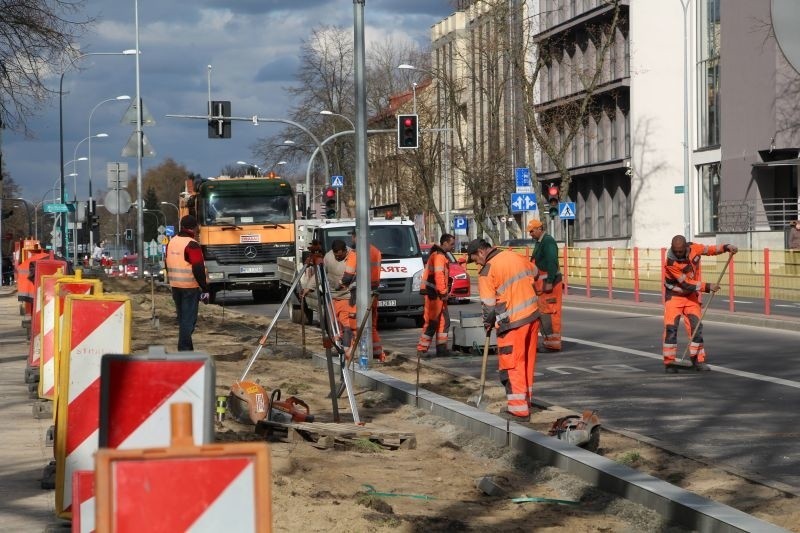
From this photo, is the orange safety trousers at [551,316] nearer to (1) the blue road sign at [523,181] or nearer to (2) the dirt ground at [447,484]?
(2) the dirt ground at [447,484]

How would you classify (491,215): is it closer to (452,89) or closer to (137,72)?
(452,89)

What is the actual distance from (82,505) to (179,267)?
35.5 ft

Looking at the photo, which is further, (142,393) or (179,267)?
(179,267)

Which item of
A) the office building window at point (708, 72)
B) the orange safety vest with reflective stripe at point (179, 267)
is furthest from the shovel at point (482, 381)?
the office building window at point (708, 72)

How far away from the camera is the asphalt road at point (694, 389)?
36.6ft

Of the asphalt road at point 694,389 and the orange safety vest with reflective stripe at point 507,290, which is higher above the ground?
the orange safety vest with reflective stripe at point 507,290

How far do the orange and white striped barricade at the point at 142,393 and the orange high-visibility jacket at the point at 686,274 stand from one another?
1193 cm

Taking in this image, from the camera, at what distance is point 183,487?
4027mm

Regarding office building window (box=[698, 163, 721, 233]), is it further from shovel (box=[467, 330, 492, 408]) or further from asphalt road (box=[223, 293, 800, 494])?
shovel (box=[467, 330, 492, 408])

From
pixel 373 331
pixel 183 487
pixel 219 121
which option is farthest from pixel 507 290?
pixel 219 121

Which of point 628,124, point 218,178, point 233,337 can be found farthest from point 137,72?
point 233,337

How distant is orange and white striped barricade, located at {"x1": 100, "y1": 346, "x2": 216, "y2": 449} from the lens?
542 centimetres

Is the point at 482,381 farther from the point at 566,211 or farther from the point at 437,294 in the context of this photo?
the point at 566,211

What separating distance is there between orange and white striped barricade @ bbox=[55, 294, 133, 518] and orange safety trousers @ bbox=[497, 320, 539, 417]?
496cm
